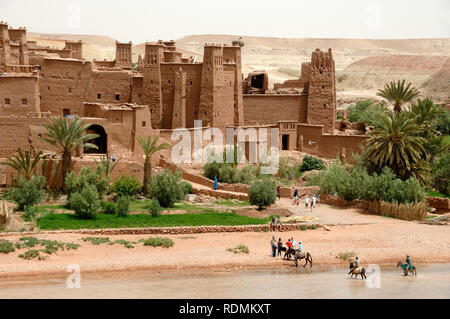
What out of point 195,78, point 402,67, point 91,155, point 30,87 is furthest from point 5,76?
point 402,67

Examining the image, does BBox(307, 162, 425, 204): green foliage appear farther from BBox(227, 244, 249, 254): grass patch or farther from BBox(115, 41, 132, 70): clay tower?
BBox(115, 41, 132, 70): clay tower

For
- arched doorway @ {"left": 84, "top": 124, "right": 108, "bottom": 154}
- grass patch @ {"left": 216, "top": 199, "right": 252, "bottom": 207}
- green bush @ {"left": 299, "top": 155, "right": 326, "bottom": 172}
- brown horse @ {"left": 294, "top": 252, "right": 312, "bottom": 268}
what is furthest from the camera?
green bush @ {"left": 299, "top": 155, "right": 326, "bottom": 172}

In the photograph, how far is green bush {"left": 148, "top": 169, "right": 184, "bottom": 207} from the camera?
34.2 m

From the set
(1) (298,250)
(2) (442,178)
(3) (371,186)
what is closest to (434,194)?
(2) (442,178)

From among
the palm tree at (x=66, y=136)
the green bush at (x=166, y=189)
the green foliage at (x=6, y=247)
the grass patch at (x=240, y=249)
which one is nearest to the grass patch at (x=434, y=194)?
the green bush at (x=166, y=189)

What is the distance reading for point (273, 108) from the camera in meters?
48.6

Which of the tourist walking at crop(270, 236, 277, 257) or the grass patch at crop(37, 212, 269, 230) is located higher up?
the grass patch at crop(37, 212, 269, 230)

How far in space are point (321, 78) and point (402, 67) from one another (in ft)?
188

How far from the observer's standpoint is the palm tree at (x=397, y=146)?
124 feet

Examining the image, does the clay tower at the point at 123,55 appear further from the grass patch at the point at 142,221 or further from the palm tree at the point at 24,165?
the grass patch at the point at 142,221

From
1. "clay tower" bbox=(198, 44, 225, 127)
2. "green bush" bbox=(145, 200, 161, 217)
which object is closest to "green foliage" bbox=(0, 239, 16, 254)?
"green bush" bbox=(145, 200, 161, 217)

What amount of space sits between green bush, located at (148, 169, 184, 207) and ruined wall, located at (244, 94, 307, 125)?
47.9 ft

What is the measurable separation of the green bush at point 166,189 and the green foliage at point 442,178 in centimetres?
1583

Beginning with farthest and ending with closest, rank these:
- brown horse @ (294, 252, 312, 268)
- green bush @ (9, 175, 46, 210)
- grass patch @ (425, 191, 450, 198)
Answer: grass patch @ (425, 191, 450, 198) < green bush @ (9, 175, 46, 210) < brown horse @ (294, 252, 312, 268)
